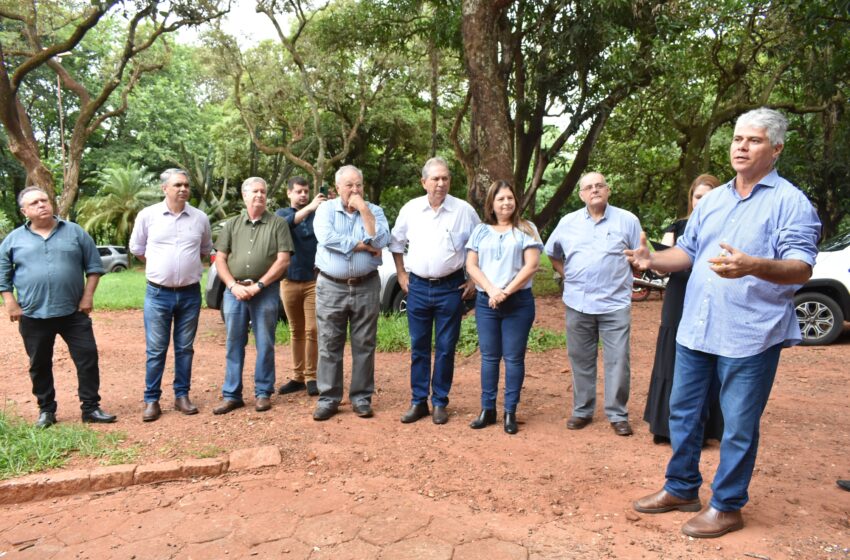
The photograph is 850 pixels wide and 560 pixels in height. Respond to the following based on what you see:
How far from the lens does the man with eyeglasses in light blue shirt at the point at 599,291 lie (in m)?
4.63

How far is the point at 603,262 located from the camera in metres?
4.62

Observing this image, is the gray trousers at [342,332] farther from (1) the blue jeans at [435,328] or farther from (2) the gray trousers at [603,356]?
(2) the gray trousers at [603,356]

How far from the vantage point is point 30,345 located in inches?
190

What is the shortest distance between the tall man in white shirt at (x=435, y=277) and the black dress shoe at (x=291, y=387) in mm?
1394

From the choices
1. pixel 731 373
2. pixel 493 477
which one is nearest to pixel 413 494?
pixel 493 477

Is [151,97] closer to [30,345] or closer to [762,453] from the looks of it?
[30,345]

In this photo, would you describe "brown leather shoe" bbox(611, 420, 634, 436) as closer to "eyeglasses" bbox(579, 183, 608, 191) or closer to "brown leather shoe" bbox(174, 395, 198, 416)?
"eyeglasses" bbox(579, 183, 608, 191)

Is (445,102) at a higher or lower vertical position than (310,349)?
higher

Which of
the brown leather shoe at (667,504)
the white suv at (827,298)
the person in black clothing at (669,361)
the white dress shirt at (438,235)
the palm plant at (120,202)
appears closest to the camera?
the brown leather shoe at (667,504)

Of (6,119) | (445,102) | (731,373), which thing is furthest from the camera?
(445,102)

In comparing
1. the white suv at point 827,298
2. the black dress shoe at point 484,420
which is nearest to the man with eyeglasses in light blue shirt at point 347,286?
the black dress shoe at point 484,420

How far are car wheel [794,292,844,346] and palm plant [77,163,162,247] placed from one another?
73.5ft

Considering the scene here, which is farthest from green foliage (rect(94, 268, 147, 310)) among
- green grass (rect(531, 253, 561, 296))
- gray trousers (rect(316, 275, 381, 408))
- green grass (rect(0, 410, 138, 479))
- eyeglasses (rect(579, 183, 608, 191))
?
eyeglasses (rect(579, 183, 608, 191))

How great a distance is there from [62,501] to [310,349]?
2.46 metres
